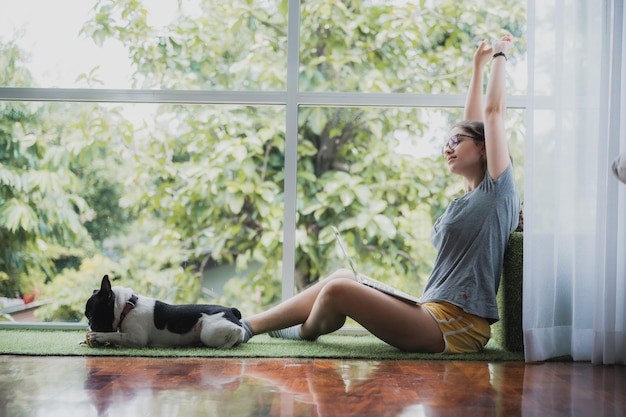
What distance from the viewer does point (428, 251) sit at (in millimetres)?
3320

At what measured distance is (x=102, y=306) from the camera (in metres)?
2.45

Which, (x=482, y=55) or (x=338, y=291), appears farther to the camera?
(x=482, y=55)

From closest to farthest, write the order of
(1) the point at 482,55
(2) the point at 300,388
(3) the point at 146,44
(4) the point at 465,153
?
(2) the point at 300,388 → (4) the point at 465,153 → (1) the point at 482,55 → (3) the point at 146,44

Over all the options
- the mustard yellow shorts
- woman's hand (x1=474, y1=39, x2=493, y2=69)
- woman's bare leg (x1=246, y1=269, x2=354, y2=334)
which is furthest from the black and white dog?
woman's hand (x1=474, y1=39, x2=493, y2=69)

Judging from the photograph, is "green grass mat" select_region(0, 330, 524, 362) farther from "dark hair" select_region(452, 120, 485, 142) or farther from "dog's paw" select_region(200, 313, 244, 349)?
"dark hair" select_region(452, 120, 485, 142)

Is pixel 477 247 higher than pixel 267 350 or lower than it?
higher

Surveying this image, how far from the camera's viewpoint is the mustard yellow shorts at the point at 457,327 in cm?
245

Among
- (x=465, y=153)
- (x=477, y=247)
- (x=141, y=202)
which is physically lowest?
(x=477, y=247)

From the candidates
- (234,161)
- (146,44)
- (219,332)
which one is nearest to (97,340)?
(219,332)

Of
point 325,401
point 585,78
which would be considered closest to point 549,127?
point 585,78

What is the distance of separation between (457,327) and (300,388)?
0.78 m

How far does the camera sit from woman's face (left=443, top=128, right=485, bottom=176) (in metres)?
2.62

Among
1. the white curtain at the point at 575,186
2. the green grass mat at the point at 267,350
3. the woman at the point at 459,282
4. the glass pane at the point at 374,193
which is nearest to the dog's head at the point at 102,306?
the green grass mat at the point at 267,350

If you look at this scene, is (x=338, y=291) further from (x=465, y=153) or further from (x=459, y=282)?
(x=465, y=153)
